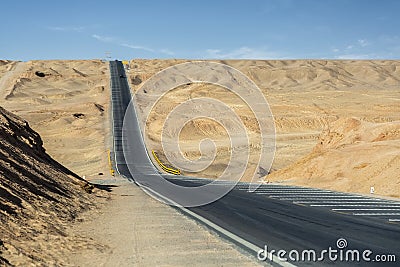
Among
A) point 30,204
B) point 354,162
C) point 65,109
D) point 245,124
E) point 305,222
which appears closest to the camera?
point 30,204

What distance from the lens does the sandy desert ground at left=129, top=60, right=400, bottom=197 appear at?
106 ft

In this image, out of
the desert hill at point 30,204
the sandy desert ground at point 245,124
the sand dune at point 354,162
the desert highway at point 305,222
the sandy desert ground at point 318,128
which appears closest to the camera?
the desert hill at point 30,204

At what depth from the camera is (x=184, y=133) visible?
7369 centimetres

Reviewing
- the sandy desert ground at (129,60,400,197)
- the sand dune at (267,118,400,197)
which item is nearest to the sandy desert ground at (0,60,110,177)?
the sandy desert ground at (129,60,400,197)

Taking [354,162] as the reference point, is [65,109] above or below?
above

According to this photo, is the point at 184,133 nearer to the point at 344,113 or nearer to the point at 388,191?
the point at 344,113

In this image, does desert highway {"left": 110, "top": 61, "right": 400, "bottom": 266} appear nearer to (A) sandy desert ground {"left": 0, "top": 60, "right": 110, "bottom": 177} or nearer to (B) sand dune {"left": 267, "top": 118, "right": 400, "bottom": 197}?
(B) sand dune {"left": 267, "top": 118, "right": 400, "bottom": 197}

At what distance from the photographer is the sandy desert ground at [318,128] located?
32.3 meters

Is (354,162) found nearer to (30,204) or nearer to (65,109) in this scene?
(30,204)

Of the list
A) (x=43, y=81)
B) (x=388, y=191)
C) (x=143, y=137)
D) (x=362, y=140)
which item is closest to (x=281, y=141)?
(x=143, y=137)

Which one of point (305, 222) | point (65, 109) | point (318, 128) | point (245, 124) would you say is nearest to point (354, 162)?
point (305, 222)

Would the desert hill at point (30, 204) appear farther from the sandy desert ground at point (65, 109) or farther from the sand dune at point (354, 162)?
the sandy desert ground at point (65, 109)

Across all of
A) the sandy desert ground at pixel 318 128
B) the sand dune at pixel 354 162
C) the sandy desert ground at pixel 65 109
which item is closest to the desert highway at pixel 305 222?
the sand dune at pixel 354 162

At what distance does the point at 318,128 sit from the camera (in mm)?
78562
